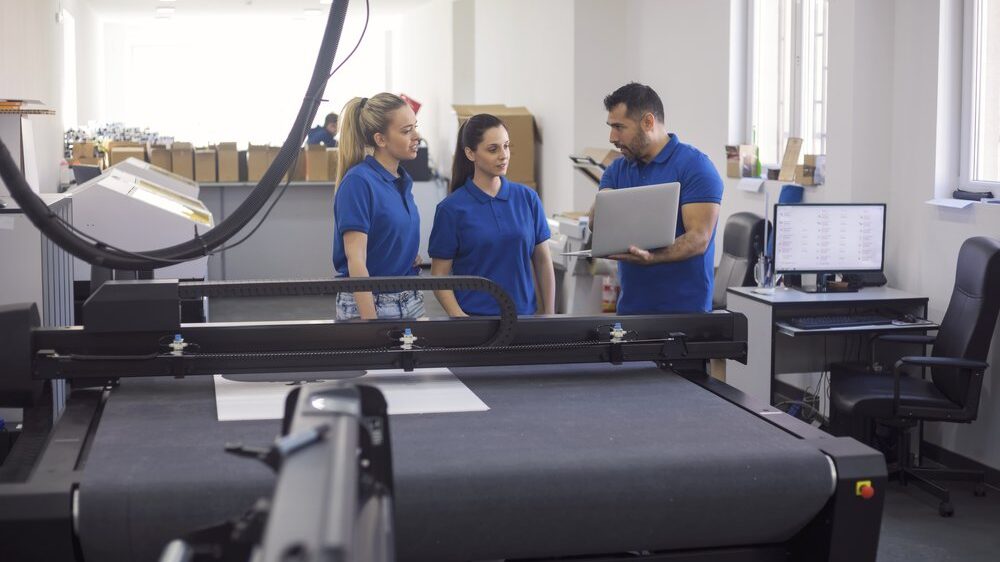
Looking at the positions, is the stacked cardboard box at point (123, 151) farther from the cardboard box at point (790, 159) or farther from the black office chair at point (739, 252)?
the cardboard box at point (790, 159)

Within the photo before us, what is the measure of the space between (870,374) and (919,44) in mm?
1489

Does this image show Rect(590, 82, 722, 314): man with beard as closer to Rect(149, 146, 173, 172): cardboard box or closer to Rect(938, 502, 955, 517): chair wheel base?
Rect(938, 502, 955, 517): chair wheel base

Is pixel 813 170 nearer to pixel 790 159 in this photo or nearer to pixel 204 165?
pixel 790 159

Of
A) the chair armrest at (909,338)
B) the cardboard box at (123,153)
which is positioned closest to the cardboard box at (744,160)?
the chair armrest at (909,338)

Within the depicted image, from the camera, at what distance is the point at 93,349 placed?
2.13m

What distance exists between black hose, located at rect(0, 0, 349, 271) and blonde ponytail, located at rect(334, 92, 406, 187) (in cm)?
139

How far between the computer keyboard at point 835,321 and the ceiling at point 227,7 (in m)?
9.60

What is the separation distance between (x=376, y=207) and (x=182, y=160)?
6.96 meters

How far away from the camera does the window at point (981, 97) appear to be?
4660 mm

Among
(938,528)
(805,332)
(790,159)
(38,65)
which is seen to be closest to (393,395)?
(938,528)

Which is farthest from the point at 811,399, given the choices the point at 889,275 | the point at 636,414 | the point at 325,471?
the point at 325,471

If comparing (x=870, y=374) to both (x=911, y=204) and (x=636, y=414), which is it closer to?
(x=911, y=204)

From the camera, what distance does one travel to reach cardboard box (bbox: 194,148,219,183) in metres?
9.68

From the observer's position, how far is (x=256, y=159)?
9.77 metres
